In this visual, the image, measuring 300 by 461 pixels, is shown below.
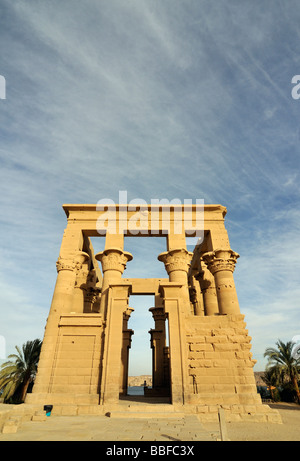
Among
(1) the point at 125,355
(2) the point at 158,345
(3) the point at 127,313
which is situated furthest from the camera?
(3) the point at 127,313

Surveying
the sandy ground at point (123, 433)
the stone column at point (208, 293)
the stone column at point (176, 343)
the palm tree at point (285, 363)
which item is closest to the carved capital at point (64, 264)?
the stone column at point (176, 343)

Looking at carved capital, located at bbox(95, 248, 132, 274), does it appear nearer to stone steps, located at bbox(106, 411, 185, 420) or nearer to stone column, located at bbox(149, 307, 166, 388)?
stone steps, located at bbox(106, 411, 185, 420)

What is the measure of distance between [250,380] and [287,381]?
20.4m

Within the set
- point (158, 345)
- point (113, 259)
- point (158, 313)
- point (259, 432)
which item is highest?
point (113, 259)

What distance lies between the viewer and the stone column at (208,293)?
1758 centimetres

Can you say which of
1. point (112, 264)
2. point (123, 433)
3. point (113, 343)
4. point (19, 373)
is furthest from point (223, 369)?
point (19, 373)

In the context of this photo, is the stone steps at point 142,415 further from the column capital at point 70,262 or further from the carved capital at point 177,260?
the column capital at point 70,262

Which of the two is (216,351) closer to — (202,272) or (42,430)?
(202,272)

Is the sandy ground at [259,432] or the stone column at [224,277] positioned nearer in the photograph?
the sandy ground at [259,432]

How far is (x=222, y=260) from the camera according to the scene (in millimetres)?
15414

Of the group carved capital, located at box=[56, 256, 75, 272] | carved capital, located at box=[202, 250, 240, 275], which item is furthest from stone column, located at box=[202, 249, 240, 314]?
carved capital, located at box=[56, 256, 75, 272]

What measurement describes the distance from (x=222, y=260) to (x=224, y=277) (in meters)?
1.00

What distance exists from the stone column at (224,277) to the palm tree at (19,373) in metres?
18.1

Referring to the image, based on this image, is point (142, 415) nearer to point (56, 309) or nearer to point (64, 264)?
Answer: point (56, 309)
